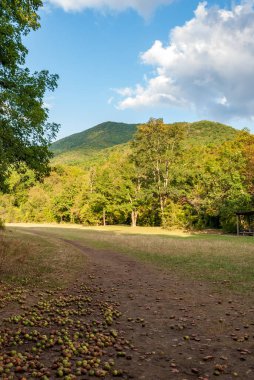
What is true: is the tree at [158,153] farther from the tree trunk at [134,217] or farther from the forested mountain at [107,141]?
the tree trunk at [134,217]

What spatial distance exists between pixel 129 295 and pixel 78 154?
5554 inches

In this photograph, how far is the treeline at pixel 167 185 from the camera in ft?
151

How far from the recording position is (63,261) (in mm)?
15953

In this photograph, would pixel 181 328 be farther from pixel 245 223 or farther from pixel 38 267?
pixel 245 223

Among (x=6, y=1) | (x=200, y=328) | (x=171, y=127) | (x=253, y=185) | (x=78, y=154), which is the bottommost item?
(x=200, y=328)

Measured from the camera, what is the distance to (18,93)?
1372 cm

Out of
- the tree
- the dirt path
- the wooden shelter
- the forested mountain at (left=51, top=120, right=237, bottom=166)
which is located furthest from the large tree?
the tree

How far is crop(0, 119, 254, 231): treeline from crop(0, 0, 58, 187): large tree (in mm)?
31909

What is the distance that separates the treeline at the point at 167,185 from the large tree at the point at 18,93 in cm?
3191

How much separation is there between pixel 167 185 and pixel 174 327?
4874 cm

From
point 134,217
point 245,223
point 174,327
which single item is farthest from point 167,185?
point 174,327

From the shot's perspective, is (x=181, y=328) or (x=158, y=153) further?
(x=158, y=153)

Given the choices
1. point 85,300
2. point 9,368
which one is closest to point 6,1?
point 85,300

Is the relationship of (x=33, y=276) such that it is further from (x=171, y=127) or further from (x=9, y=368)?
(x=171, y=127)
